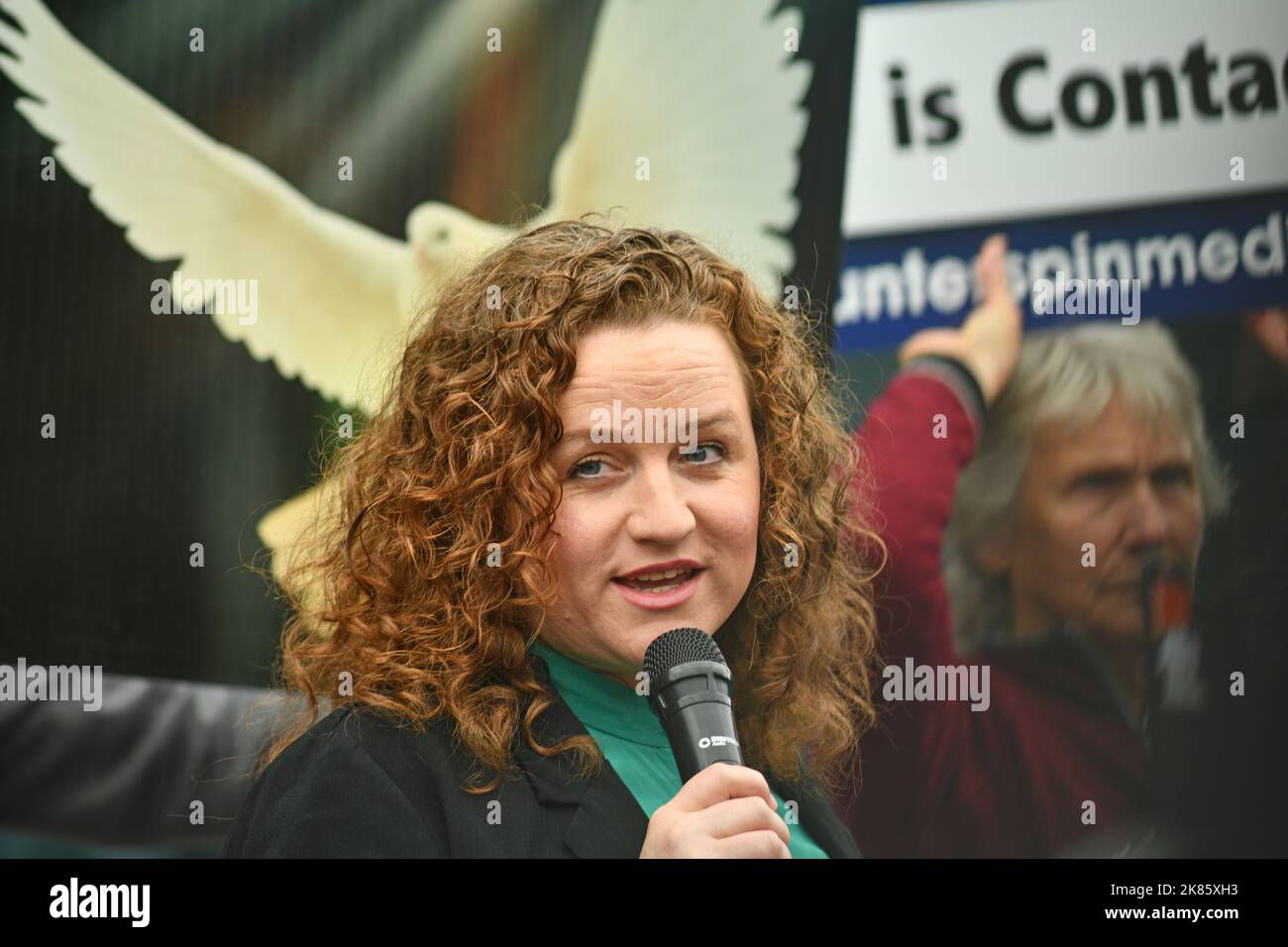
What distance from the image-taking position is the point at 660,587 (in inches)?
67.1

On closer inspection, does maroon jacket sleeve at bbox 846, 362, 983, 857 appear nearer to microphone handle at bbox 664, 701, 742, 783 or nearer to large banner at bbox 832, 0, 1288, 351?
large banner at bbox 832, 0, 1288, 351

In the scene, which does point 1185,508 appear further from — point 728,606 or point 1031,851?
point 728,606

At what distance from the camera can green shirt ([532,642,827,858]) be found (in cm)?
171

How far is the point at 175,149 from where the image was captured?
341 centimetres

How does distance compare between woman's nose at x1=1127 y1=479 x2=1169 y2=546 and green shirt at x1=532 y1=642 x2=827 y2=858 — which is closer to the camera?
green shirt at x1=532 y1=642 x2=827 y2=858

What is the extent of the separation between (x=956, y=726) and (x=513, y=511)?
2.20 metres

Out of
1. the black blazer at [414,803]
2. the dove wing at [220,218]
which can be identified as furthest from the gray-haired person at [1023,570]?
the black blazer at [414,803]

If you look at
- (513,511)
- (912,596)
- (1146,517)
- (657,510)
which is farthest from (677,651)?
(1146,517)

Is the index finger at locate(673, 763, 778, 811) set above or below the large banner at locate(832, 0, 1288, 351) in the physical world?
below

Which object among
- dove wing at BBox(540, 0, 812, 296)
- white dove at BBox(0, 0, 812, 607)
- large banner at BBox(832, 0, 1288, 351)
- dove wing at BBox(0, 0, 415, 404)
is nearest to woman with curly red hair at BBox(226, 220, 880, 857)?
white dove at BBox(0, 0, 812, 607)

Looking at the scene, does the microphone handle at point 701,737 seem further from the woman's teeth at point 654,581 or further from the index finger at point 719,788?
the woman's teeth at point 654,581

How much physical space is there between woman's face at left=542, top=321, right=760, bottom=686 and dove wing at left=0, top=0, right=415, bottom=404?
1738mm

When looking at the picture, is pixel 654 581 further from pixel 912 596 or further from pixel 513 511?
pixel 912 596

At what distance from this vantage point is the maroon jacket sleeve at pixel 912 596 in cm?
348
